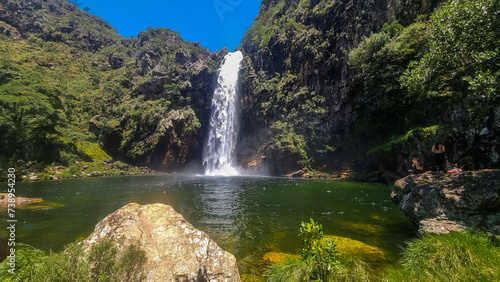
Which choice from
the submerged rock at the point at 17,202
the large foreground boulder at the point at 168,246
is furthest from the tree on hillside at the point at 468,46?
the submerged rock at the point at 17,202

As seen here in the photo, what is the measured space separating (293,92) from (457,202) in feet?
143

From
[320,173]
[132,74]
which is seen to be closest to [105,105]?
[132,74]

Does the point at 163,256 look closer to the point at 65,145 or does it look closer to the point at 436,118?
the point at 436,118

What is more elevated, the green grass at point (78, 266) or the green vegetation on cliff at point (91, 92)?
the green vegetation on cliff at point (91, 92)

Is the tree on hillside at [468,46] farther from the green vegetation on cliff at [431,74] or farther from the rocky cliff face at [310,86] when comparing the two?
the rocky cliff face at [310,86]

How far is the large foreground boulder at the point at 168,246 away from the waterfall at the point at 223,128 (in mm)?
50601

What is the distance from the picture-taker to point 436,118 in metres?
22.8

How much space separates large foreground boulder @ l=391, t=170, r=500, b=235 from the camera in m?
6.41

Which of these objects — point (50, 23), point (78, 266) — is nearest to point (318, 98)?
point (78, 266)

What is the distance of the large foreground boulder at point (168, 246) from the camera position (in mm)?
4215

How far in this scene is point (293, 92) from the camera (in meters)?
48.6

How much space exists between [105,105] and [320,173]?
64.7m

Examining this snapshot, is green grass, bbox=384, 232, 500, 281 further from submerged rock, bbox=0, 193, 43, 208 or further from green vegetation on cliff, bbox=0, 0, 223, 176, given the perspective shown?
green vegetation on cliff, bbox=0, 0, 223, 176

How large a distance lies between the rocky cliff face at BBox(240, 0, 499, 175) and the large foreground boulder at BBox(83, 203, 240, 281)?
2285cm
